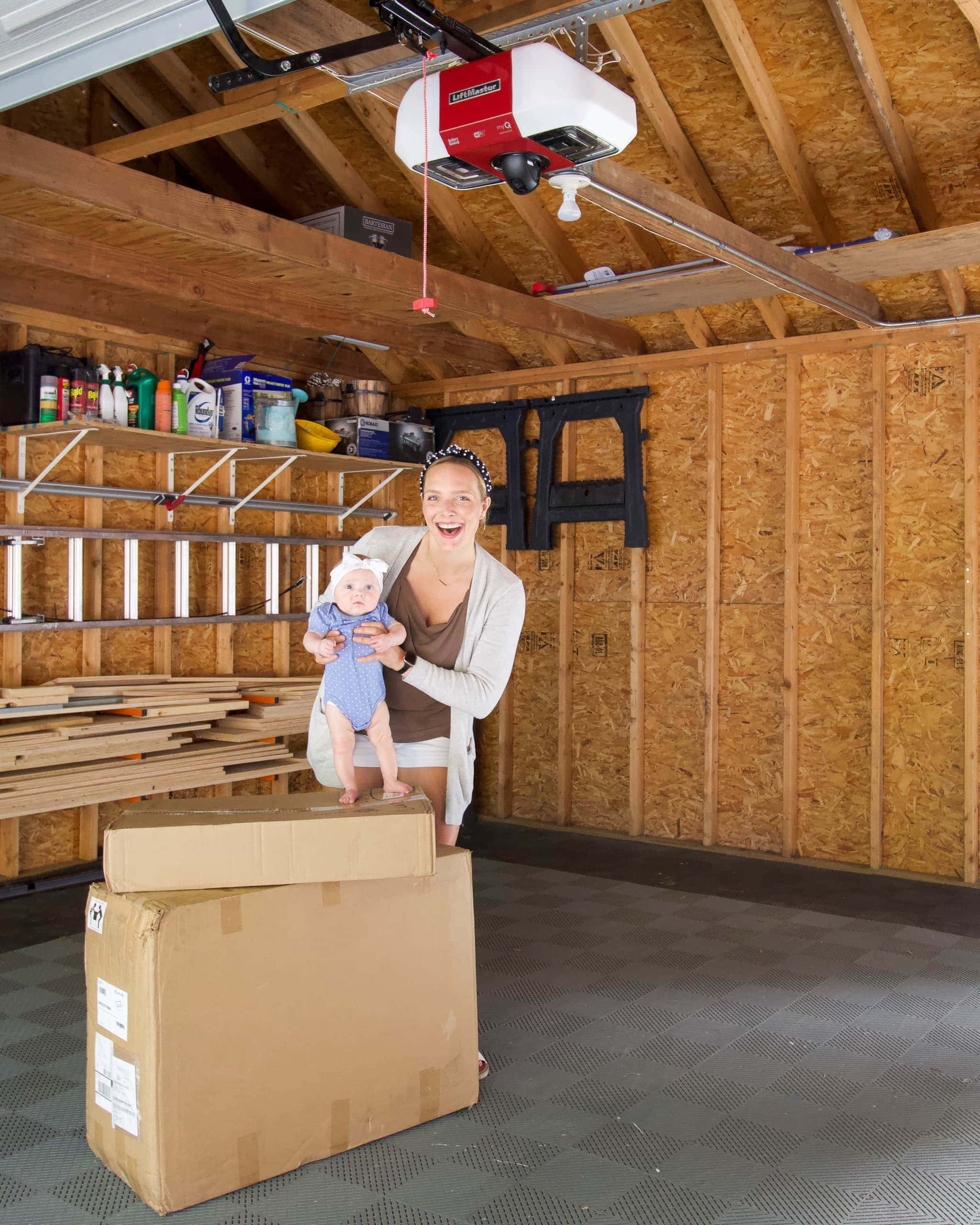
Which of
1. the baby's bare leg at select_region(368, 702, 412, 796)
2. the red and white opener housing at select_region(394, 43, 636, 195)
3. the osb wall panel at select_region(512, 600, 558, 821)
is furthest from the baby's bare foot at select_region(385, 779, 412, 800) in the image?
the osb wall panel at select_region(512, 600, 558, 821)

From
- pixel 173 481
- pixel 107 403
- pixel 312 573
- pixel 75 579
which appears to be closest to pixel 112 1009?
pixel 75 579

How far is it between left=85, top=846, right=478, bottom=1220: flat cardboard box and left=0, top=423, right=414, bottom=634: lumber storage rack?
2758 millimetres

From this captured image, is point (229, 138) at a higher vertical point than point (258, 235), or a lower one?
higher

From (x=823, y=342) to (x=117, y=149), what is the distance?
3.52 meters

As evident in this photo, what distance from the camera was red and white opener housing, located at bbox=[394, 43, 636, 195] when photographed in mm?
2352

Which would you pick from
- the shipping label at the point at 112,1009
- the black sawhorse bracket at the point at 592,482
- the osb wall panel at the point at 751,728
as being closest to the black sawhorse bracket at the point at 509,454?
the black sawhorse bracket at the point at 592,482

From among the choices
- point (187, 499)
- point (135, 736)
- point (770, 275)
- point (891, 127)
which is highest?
point (891, 127)

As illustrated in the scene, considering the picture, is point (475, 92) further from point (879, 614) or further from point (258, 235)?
point (879, 614)

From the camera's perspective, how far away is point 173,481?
567 centimetres

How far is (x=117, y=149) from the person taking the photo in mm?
3775

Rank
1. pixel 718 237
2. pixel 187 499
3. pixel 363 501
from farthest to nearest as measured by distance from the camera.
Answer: pixel 363 501
pixel 187 499
pixel 718 237

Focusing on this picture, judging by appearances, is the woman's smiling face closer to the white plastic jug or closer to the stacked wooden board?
the stacked wooden board

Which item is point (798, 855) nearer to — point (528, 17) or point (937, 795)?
point (937, 795)

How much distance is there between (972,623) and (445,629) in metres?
3.39
